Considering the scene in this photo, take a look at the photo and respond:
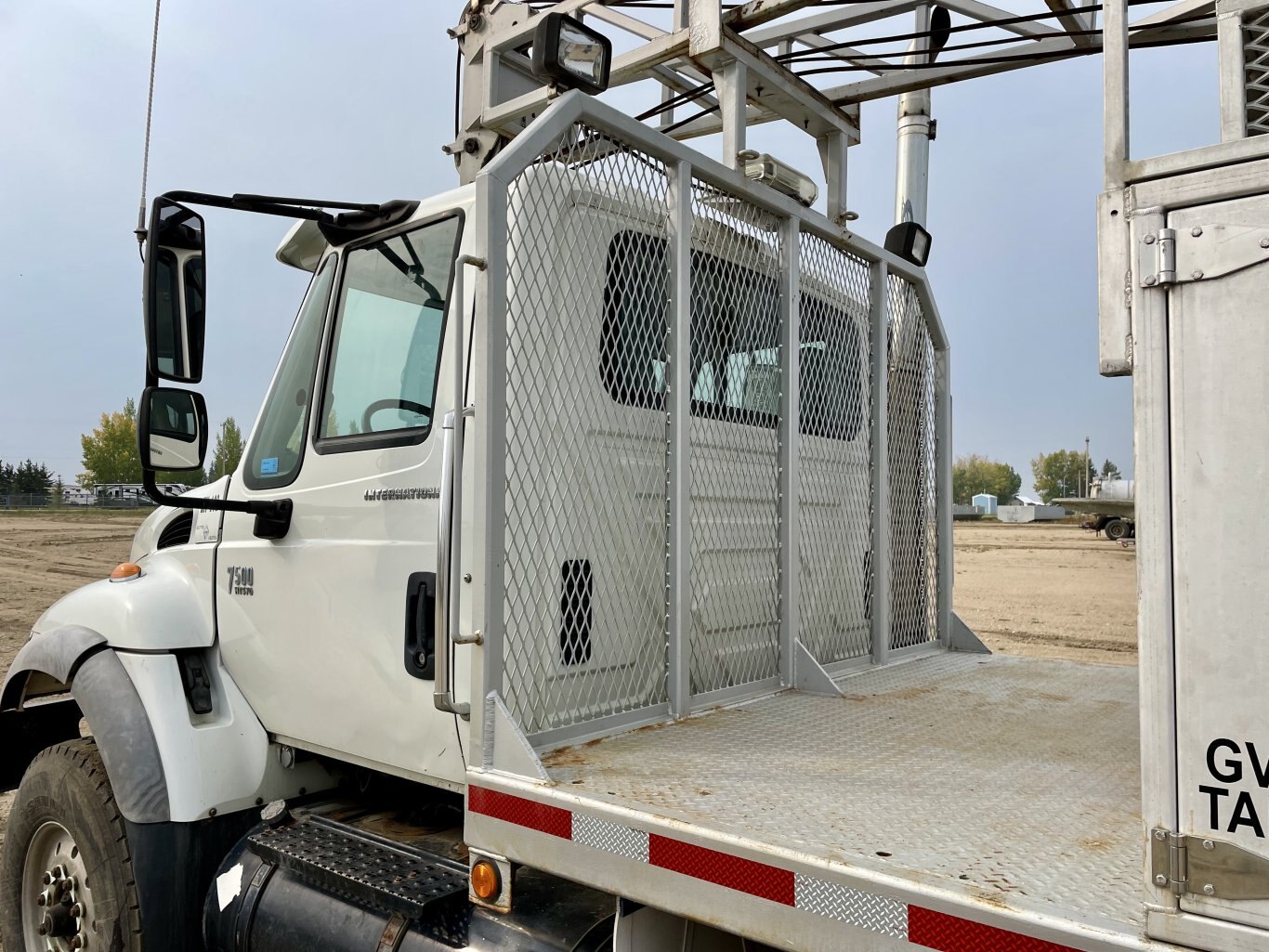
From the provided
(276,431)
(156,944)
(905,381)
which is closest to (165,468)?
(276,431)

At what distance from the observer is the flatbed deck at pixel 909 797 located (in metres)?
1.53

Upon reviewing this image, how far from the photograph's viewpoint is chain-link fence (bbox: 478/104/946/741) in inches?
98.7

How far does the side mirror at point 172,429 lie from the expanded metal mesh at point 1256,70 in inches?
107

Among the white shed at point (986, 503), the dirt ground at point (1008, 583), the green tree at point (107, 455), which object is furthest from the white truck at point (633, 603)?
the green tree at point (107, 455)

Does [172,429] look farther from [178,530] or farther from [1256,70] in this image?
[1256,70]

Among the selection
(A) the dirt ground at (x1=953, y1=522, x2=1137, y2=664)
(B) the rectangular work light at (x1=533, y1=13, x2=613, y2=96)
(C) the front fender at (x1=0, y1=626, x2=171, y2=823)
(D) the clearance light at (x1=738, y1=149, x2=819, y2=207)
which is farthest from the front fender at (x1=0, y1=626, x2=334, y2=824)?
(A) the dirt ground at (x1=953, y1=522, x2=1137, y2=664)

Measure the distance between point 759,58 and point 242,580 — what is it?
2.51m

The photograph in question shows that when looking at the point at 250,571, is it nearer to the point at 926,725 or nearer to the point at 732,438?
the point at 732,438

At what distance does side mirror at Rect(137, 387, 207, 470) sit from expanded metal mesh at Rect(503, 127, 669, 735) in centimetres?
114

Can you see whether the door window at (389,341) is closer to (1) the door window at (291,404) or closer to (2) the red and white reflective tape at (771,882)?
(1) the door window at (291,404)

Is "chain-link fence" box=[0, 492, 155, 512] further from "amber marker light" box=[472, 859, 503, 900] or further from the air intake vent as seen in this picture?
"amber marker light" box=[472, 859, 503, 900]

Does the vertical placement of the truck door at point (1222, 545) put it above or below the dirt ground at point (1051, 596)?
above

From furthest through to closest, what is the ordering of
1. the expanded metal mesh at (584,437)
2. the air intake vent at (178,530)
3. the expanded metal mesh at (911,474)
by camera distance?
the expanded metal mesh at (911,474) → the air intake vent at (178,530) → the expanded metal mesh at (584,437)

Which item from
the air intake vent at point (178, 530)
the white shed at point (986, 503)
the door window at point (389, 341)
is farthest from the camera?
the white shed at point (986, 503)
